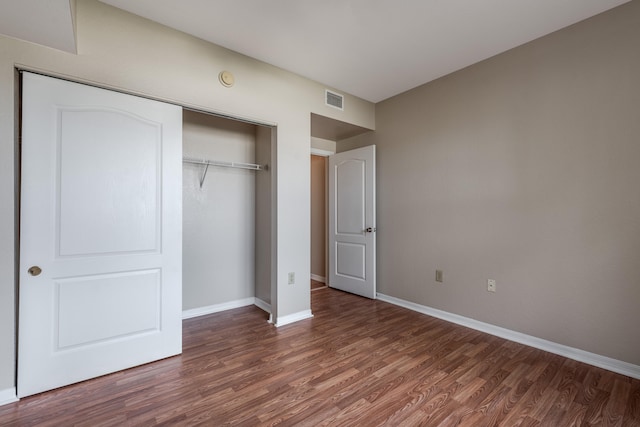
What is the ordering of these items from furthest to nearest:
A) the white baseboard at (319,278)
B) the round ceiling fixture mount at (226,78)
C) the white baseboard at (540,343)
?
1. the white baseboard at (319,278)
2. the round ceiling fixture mount at (226,78)
3. the white baseboard at (540,343)

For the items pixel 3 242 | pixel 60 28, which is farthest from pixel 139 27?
pixel 3 242

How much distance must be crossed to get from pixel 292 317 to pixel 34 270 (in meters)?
2.12

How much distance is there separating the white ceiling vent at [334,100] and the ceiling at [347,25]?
17.4 inches

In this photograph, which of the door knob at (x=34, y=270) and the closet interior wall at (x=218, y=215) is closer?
the door knob at (x=34, y=270)

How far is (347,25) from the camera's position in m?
2.28

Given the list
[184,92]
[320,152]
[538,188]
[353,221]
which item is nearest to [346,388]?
[538,188]

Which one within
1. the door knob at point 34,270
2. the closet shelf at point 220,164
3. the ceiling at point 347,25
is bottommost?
the door knob at point 34,270

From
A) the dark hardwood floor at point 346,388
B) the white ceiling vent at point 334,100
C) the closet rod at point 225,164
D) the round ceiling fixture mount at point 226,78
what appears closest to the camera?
the dark hardwood floor at point 346,388

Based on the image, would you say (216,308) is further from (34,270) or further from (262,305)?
(34,270)

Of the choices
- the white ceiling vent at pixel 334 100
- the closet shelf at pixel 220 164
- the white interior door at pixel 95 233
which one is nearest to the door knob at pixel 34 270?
the white interior door at pixel 95 233

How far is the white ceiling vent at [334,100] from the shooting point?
3.36m

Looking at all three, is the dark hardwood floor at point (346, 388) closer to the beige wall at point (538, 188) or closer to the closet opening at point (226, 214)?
the beige wall at point (538, 188)

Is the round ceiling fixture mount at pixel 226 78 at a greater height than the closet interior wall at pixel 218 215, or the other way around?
the round ceiling fixture mount at pixel 226 78

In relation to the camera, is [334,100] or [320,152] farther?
[320,152]
